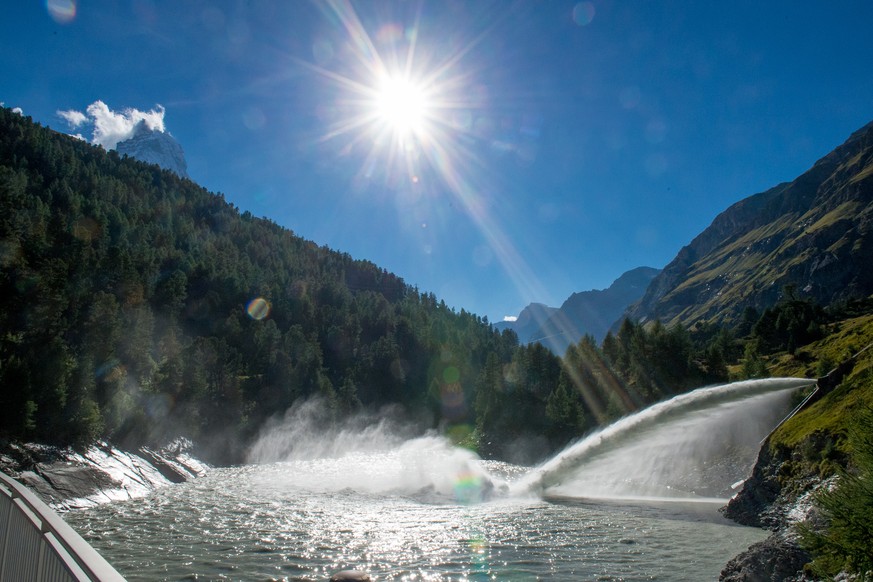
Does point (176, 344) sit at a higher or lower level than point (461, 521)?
higher

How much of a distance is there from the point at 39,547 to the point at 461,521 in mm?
27250

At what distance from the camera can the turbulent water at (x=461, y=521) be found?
69.4 ft

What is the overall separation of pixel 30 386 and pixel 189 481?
61.1 feet

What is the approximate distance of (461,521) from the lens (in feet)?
100

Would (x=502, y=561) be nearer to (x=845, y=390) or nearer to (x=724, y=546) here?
(x=724, y=546)

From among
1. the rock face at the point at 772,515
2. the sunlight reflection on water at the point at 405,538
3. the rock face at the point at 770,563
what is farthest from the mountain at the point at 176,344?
the rock face at the point at 772,515

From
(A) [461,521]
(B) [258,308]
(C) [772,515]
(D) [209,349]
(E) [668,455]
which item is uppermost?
(B) [258,308]

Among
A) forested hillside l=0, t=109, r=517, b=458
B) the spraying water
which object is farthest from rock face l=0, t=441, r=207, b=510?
the spraying water

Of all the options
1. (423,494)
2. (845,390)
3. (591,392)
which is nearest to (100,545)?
(423,494)

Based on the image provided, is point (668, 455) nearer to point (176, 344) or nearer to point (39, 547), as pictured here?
point (39, 547)

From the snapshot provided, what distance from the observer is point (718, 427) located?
45312mm

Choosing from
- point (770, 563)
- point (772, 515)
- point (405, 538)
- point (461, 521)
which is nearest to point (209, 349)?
point (461, 521)

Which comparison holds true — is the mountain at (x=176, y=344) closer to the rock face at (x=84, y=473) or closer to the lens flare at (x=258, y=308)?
the lens flare at (x=258, y=308)

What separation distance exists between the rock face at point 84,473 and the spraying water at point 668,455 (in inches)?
1355
